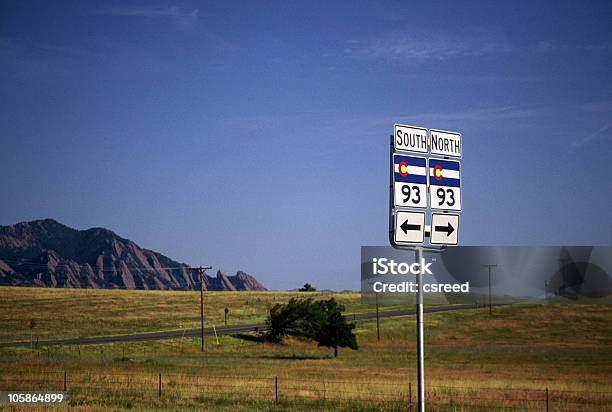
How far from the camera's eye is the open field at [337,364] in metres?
38.8

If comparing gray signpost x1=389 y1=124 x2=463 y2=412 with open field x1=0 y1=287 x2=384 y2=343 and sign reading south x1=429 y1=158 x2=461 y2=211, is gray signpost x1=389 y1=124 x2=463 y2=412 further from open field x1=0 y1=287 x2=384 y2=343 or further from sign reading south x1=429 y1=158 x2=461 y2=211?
open field x1=0 y1=287 x2=384 y2=343

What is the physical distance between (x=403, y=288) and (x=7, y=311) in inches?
3513

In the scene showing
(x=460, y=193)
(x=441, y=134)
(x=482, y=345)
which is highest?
(x=441, y=134)

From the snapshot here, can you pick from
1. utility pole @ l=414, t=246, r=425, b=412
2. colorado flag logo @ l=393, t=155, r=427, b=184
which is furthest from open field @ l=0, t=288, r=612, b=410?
colorado flag logo @ l=393, t=155, r=427, b=184

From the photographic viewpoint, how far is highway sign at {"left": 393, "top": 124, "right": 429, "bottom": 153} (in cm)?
1814

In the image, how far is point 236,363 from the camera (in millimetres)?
71375

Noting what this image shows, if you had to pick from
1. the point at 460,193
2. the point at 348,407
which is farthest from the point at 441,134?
the point at 348,407

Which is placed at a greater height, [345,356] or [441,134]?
[441,134]

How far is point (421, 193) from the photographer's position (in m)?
18.3

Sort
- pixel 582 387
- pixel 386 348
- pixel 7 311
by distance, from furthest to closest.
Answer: pixel 7 311, pixel 386 348, pixel 582 387

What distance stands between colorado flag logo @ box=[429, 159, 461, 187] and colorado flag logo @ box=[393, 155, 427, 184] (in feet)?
0.92

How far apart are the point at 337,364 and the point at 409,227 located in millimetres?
57929

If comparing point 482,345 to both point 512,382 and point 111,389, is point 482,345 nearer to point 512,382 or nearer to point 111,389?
point 512,382

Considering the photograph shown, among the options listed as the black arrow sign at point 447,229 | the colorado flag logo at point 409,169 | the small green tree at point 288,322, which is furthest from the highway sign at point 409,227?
the small green tree at point 288,322
